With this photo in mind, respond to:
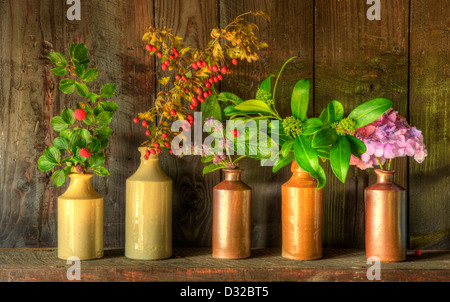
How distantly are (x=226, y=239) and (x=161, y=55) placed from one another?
1.42ft

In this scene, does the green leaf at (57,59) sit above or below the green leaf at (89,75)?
above

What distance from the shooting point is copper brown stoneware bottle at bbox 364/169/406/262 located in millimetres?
1057

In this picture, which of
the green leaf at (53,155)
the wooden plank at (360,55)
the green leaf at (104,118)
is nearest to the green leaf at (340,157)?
the wooden plank at (360,55)

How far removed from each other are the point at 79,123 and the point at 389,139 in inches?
27.1

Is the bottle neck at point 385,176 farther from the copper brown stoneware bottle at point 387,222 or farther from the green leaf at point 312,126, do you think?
the green leaf at point 312,126

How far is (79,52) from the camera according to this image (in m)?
1.10

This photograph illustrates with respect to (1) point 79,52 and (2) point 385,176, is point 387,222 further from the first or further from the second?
(1) point 79,52

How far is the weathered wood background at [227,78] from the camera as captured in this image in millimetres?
1222

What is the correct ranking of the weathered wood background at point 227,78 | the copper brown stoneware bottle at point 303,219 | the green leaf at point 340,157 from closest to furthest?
the green leaf at point 340,157, the copper brown stoneware bottle at point 303,219, the weathered wood background at point 227,78

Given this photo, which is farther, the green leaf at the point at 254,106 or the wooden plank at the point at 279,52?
the wooden plank at the point at 279,52

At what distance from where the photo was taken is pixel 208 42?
1.23m

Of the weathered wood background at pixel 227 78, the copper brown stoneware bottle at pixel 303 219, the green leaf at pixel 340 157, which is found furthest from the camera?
the weathered wood background at pixel 227 78

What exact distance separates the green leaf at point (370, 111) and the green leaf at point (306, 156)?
0.11m
